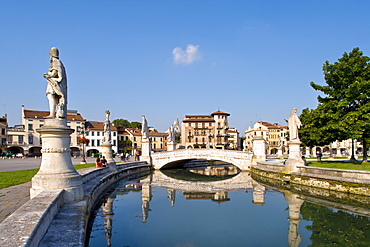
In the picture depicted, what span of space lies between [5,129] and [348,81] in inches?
2416

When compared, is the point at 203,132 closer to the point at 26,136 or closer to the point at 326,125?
the point at 26,136

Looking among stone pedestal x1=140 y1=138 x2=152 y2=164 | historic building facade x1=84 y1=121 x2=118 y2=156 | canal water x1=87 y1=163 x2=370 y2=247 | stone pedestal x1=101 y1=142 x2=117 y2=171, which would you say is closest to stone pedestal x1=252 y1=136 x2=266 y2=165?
canal water x1=87 y1=163 x2=370 y2=247

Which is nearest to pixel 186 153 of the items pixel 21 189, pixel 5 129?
pixel 21 189

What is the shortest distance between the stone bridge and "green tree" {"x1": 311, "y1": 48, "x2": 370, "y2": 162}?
34.9 ft

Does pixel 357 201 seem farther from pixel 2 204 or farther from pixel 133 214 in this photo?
pixel 2 204

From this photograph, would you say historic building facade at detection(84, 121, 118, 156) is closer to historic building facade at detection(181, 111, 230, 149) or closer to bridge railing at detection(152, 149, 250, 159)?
historic building facade at detection(181, 111, 230, 149)

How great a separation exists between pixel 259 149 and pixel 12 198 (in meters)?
22.5

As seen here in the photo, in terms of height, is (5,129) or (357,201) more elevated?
(5,129)

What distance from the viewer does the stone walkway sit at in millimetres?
7848

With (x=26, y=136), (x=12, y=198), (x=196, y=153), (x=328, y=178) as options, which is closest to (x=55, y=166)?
(x=12, y=198)

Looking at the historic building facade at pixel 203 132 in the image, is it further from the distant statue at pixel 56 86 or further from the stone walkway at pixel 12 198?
the distant statue at pixel 56 86

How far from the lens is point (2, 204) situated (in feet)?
28.8

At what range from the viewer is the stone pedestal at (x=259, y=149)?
2742 centimetres

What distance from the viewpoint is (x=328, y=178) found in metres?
15.5
